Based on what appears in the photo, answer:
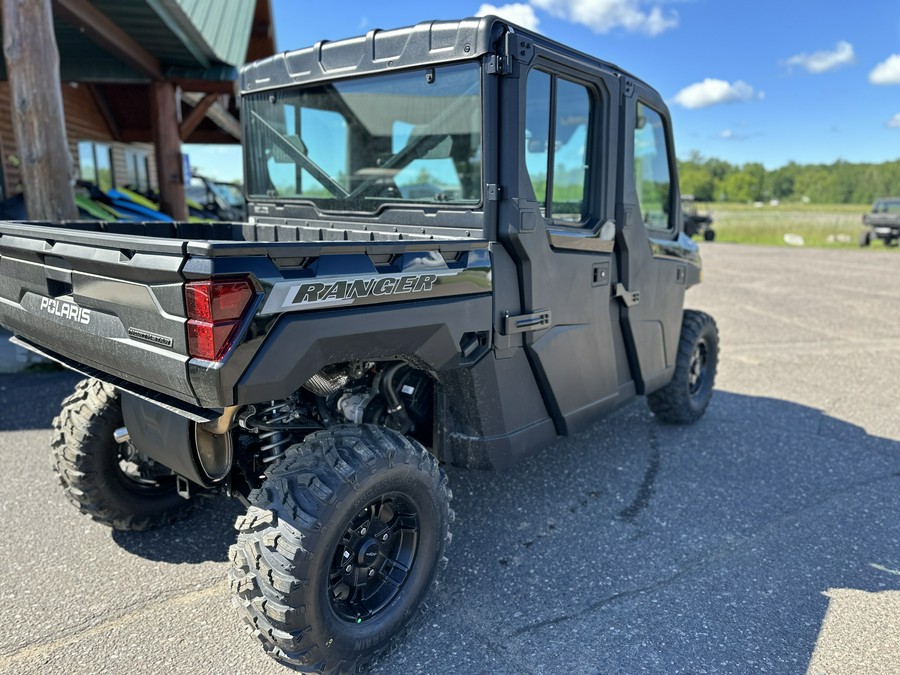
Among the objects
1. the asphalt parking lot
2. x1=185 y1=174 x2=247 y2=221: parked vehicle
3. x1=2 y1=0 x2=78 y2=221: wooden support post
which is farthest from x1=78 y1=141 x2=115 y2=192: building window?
the asphalt parking lot

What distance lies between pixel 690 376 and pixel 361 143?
9.63 feet

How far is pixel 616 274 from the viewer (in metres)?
3.54

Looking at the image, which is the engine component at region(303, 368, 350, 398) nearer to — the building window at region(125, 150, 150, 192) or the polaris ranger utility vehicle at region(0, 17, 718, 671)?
the polaris ranger utility vehicle at region(0, 17, 718, 671)

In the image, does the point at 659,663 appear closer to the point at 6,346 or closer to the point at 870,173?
the point at 6,346

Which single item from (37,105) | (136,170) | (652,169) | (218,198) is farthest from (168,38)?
(136,170)

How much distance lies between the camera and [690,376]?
15.8ft

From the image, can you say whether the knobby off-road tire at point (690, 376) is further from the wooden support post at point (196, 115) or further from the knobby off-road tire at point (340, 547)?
the wooden support post at point (196, 115)

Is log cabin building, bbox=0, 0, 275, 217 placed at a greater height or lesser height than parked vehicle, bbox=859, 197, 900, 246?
greater

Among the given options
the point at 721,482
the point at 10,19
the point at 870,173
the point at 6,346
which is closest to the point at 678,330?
the point at 721,482

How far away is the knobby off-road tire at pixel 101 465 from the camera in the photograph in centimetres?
285

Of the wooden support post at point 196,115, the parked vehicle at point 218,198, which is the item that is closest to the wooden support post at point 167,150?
the wooden support post at point 196,115

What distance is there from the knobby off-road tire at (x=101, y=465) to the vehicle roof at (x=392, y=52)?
184 cm

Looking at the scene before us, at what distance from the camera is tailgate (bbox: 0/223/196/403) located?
188 cm

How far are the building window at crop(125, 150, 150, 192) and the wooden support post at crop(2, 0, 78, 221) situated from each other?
11.4 metres
